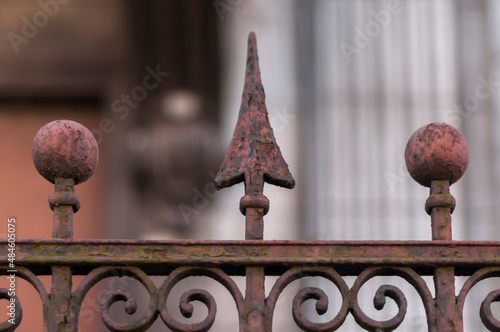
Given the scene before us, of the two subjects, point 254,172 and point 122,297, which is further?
point 254,172

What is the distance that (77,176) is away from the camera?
2.87 metres

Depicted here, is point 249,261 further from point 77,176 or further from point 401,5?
point 401,5

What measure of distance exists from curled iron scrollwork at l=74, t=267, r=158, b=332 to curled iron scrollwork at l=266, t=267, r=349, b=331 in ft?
0.88

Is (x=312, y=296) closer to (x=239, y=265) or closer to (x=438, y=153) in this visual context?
(x=239, y=265)

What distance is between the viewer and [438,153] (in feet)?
9.39

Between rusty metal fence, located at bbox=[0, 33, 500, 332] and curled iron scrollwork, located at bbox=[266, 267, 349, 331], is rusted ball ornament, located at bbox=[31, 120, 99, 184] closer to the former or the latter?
rusty metal fence, located at bbox=[0, 33, 500, 332]

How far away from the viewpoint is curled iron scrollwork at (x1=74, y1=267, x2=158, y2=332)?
2.73 metres

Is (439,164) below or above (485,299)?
above

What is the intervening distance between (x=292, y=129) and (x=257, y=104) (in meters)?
2.44

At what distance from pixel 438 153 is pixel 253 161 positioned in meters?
0.44

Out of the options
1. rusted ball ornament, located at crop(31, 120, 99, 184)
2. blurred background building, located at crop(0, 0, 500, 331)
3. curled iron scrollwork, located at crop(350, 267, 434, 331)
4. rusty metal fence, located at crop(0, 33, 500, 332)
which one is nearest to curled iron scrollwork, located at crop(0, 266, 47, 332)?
rusty metal fence, located at crop(0, 33, 500, 332)

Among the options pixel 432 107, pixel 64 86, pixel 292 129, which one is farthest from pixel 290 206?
pixel 64 86

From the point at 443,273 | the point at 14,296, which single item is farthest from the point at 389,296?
the point at 14,296

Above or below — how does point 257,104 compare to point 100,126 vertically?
below
